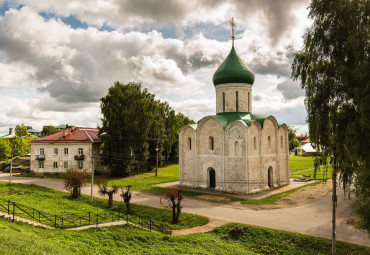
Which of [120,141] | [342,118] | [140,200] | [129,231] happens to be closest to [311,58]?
[342,118]

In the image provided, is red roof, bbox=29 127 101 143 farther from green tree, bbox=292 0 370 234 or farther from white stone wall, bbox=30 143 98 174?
green tree, bbox=292 0 370 234

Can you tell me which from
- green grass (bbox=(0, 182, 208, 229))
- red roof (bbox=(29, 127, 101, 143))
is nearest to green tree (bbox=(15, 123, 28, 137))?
red roof (bbox=(29, 127, 101, 143))

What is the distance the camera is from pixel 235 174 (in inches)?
1021

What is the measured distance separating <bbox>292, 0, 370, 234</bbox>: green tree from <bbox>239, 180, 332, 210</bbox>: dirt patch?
377 inches

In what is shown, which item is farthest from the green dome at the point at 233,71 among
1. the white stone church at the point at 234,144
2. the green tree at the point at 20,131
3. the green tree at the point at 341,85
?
the green tree at the point at 20,131

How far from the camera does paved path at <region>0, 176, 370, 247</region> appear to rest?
15375mm

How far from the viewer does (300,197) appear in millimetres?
24234

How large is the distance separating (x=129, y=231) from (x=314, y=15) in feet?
44.1

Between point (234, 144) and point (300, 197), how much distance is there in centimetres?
731

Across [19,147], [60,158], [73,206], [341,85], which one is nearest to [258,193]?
[73,206]

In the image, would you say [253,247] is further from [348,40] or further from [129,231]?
[348,40]

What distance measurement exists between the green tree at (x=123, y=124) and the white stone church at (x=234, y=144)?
890 centimetres

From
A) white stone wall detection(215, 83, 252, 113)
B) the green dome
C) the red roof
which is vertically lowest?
the red roof

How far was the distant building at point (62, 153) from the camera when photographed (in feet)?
125
